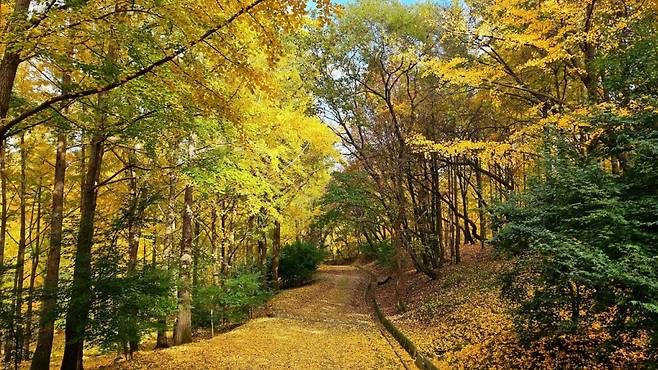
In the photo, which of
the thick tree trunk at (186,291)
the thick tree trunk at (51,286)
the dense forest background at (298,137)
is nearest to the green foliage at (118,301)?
the dense forest background at (298,137)

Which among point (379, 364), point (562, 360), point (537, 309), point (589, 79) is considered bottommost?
point (379, 364)

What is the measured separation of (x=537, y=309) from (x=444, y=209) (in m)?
23.7

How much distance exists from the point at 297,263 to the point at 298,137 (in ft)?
41.4

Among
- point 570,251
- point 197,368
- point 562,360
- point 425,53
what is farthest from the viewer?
point 425,53

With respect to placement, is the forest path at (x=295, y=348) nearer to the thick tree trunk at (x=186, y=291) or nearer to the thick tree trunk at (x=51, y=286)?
the thick tree trunk at (x=186, y=291)

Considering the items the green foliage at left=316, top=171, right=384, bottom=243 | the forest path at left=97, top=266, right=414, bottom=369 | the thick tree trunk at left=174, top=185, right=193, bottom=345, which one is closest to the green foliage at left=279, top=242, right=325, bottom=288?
the green foliage at left=316, top=171, right=384, bottom=243

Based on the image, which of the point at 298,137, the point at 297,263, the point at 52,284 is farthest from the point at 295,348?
the point at 297,263

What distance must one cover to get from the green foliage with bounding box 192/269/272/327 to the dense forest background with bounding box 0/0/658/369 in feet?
0.26

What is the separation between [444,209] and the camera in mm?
28094

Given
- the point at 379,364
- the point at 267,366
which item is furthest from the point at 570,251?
the point at 267,366

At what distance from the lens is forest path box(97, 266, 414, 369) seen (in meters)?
8.08

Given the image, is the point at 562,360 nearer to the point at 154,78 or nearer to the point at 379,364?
the point at 379,364

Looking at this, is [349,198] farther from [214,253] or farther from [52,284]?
[52,284]

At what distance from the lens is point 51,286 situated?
7129mm
